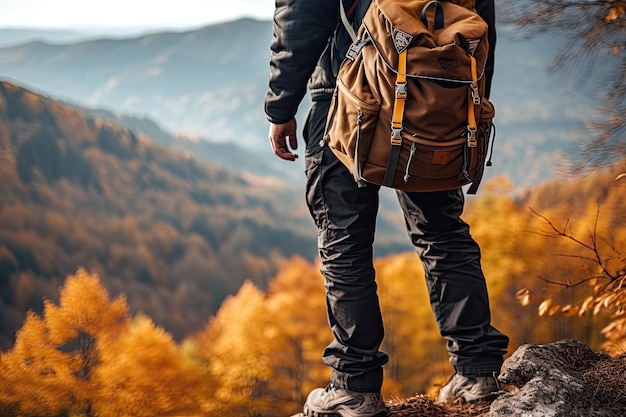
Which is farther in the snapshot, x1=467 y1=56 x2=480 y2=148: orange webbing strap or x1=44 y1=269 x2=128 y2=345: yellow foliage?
x1=44 y1=269 x2=128 y2=345: yellow foliage

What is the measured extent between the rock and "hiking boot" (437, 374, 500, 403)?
0.07m

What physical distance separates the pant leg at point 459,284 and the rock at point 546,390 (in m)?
0.08

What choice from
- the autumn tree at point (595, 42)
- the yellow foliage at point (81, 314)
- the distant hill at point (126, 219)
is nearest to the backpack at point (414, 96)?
the autumn tree at point (595, 42)

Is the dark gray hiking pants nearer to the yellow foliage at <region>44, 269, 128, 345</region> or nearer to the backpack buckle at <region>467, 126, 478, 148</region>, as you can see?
the backpack buckle at <region>467, 126, 478, 148</region>

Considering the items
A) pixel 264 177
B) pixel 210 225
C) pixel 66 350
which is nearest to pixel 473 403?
pixel 66 350

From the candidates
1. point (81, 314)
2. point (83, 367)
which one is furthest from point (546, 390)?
point (81, 314)

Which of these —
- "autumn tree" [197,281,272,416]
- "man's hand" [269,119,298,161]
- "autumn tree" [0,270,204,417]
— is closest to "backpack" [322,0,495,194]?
"man's hand" [269,119,298,161]

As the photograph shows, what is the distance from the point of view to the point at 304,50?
143 centimetres

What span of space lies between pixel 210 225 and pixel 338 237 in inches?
288

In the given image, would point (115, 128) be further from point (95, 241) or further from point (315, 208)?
point (315, 208)

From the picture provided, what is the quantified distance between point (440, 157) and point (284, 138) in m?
0.46

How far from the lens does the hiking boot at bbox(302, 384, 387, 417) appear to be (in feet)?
5.07

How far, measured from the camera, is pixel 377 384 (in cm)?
156

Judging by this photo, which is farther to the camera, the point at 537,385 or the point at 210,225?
the point at 210,225
